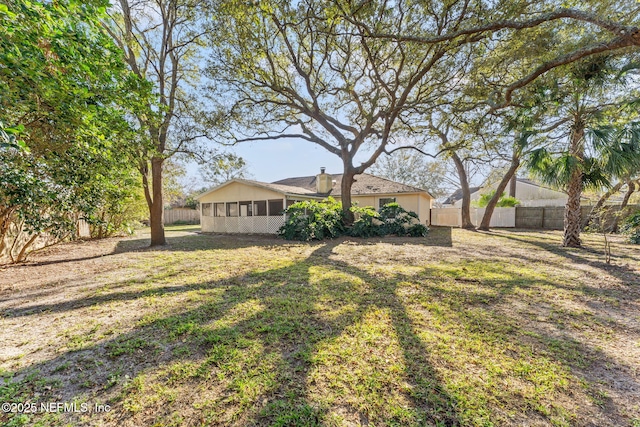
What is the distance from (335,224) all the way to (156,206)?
7504 millimetres

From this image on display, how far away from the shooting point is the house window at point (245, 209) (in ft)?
54.2

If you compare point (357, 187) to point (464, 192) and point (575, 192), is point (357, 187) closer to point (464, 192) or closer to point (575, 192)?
point (464, 192)

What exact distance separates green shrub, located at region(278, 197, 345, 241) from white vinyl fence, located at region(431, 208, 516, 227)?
13043 millimetres

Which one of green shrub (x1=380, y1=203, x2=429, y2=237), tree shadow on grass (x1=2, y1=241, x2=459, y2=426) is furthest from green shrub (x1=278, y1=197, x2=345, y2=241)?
tree shadow on grass (x1=2, y1=241, x2=459, y2=426)

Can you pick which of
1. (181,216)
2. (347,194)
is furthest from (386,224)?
(181,216)

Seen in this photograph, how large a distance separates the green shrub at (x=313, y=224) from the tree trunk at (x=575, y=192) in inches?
330

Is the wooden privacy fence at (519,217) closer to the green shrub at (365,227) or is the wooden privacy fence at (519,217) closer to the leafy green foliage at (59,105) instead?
the green shrub at (365,227)

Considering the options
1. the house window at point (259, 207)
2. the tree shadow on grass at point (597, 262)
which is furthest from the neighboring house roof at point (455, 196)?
the house window at point (259, 207)

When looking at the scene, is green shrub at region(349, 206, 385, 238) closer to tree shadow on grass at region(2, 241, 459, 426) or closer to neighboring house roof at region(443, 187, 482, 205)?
tree shadow on grass at region(2, 241, 459, 426)

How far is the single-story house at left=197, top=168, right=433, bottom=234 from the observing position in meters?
15.3

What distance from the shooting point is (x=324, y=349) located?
8.77 ft

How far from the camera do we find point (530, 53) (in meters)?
7.73

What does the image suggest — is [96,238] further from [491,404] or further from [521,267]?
[521,267]

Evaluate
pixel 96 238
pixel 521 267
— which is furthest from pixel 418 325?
pixel 96 238
